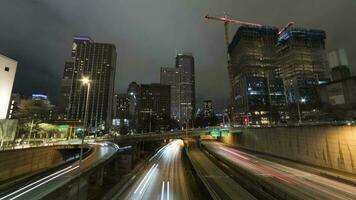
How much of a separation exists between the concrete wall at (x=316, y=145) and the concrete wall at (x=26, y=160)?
56.7m

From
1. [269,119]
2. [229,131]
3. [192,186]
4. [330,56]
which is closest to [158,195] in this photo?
[192,186]

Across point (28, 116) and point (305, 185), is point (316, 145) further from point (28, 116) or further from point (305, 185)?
point (28, 116)

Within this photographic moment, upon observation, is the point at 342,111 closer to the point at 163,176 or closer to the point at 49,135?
→ the point at 163,176

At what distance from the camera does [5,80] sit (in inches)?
2798

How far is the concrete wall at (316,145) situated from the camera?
40.1 meters

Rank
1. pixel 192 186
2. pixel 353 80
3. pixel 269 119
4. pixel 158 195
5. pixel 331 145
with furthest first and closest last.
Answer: pixel 269 119 < pixel 353 80 < pixel 331 145 < pixel 192 186 < pixel 158 195

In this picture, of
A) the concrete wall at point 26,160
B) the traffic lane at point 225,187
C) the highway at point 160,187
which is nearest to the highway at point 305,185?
the traffic lane at point 225,187

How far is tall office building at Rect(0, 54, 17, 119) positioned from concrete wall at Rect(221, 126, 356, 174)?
289 ft

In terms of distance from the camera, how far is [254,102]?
195 m

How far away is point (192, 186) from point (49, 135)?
341 ft

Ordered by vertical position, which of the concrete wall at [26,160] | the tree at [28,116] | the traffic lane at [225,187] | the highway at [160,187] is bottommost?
the highway at [160,187]

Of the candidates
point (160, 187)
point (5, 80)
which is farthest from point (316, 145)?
point (5, 80)

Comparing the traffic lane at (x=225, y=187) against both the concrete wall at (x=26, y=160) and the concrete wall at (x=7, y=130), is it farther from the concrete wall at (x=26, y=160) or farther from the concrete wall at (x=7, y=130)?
the concrete wall at (x=7, y=130)

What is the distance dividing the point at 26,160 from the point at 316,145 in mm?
67104
